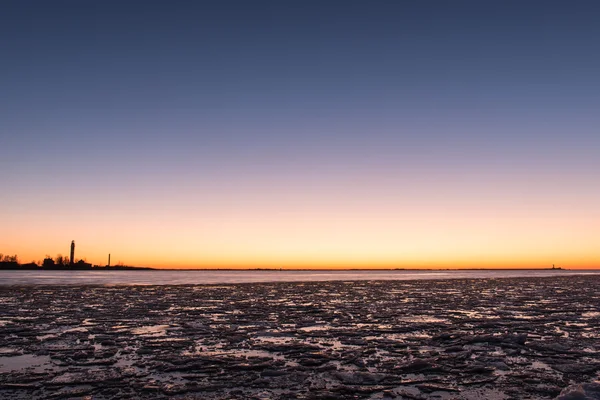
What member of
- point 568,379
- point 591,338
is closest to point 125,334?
point 568,379

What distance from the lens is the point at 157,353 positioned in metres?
7.00

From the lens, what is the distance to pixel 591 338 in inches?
327

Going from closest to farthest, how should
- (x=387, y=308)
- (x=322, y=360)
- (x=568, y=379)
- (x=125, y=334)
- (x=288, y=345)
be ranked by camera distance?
1. (x=568, y=379)
2. (x=322, y=360)
3. (x=288, y=345)
4. (x=125, y=334)
5. (x=387, y=308)

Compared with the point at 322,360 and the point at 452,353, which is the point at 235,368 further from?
the point at 452,353

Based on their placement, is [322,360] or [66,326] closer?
[322,360]

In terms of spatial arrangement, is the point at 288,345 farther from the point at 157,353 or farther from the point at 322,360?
the point at 157,353

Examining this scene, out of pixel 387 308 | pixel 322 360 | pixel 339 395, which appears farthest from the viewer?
pixel 387 308

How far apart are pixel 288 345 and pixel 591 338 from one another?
223 inches

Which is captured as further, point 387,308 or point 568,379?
point 387,308

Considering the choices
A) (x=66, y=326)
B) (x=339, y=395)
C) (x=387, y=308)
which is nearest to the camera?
(x=339, y=395)

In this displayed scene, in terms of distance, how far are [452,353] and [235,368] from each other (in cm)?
342

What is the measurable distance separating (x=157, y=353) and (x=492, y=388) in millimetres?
4832

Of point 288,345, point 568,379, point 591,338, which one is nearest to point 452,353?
point 568,379

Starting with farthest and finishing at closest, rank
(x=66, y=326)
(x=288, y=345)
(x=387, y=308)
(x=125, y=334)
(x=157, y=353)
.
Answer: (x=387, y=308) → (x=66, y=326) → (x=125, y=334) → (x=288, y=345) → (x=157, y=353)
